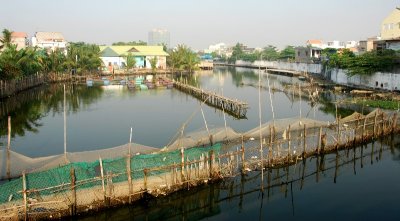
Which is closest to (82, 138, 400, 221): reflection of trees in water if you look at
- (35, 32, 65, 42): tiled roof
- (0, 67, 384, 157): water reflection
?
(0, 67, 384, 157): water reflection

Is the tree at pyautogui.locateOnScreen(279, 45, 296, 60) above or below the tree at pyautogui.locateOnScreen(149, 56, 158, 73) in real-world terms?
above

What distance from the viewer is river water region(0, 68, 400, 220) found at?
13570 mm

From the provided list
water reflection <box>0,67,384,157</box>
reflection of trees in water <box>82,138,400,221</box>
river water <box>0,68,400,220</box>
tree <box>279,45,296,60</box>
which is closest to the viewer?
reflection of trees in water <box>82,138,400,221</box>

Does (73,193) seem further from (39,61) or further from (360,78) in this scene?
(39,61)

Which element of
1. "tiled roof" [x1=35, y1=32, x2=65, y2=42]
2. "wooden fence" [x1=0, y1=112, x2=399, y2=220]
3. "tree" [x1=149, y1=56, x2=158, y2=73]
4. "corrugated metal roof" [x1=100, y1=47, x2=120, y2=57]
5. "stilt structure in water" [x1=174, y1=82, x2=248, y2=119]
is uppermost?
"tiled roof" [x1=35, y1=32, x2=65, y2=42]

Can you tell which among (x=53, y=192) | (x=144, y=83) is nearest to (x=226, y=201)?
(x=53, y=192)

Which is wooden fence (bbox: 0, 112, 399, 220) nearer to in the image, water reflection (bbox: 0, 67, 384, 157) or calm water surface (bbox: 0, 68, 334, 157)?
calm water surface (bbox: 0, 68, 334, 157)

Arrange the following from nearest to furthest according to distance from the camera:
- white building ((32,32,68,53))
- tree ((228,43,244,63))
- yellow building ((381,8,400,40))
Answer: yellow building ((381,8,400,40)) < white building ((32,32,68,53)) < tree ((228,43,244,63))

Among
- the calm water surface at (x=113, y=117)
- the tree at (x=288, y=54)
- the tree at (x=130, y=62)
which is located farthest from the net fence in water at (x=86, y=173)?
the tree at (x=288, y=54)

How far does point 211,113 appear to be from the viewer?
33062 mm

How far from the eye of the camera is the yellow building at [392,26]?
4950 centimetres

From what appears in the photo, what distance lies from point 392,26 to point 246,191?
45159mm

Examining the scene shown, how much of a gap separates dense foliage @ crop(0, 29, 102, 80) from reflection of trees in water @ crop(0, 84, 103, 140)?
8.73ft

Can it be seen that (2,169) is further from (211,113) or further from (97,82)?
(97,82)
